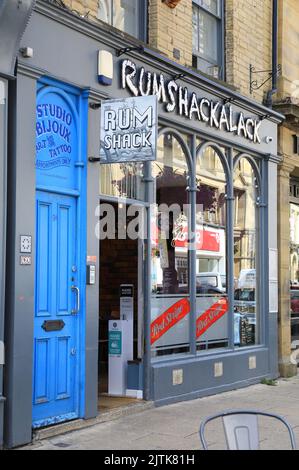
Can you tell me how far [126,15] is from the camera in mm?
9016

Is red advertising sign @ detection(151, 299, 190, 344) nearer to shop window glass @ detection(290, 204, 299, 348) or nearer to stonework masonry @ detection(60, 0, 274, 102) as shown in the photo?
stonework masonry @ detection(60, 0, 274, 102)

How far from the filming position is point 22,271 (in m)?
6.63

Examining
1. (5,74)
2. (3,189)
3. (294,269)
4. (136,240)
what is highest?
(5,74)

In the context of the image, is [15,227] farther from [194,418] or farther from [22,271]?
[194,418]

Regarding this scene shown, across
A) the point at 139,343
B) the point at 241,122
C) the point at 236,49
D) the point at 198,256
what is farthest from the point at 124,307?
the point at 236,49

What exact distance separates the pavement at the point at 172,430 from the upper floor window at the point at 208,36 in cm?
511

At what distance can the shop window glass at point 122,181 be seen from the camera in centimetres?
824

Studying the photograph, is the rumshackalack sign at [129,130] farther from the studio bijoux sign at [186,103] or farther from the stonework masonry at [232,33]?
the stonework masonry at [232,33]

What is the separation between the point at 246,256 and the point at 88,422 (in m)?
4.94

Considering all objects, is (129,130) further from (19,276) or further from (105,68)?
(19,276)

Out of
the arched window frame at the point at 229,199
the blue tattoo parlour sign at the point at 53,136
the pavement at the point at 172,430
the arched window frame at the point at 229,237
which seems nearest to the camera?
the pavement at the point at 172,430

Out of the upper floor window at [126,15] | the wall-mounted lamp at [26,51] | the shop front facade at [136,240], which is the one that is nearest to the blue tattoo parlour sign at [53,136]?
the shop front facade at [136,240]

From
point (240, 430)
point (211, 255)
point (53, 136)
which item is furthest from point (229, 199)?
point (240, 430)

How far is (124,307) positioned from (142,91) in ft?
9.67
